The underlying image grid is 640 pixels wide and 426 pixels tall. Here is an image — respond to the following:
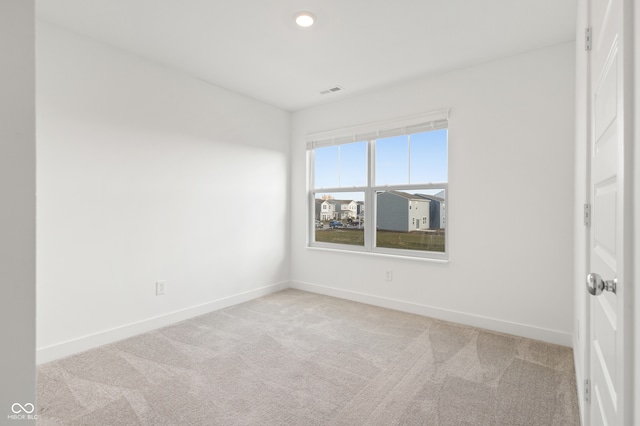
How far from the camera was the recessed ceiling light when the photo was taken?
2371 mm

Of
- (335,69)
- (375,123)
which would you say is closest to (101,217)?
(335,69)

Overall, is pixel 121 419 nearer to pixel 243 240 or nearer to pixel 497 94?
pixel 243 240

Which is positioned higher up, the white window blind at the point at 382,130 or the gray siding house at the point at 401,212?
the white window blind at the point at 382,130

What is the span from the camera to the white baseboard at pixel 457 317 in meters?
2.82

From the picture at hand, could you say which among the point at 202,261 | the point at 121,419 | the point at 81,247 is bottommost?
the point at 121,419

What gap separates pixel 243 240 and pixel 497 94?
10.5 ft

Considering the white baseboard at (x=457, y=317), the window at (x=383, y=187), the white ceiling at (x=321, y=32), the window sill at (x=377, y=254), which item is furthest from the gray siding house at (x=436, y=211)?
the white ceiling at (x=321, y=32)

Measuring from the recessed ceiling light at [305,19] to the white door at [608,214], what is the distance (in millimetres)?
1697

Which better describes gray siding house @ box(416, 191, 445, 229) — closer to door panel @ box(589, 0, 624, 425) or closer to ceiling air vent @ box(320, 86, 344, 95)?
ceiling air vent @ box(320, 86, 344, 95)
